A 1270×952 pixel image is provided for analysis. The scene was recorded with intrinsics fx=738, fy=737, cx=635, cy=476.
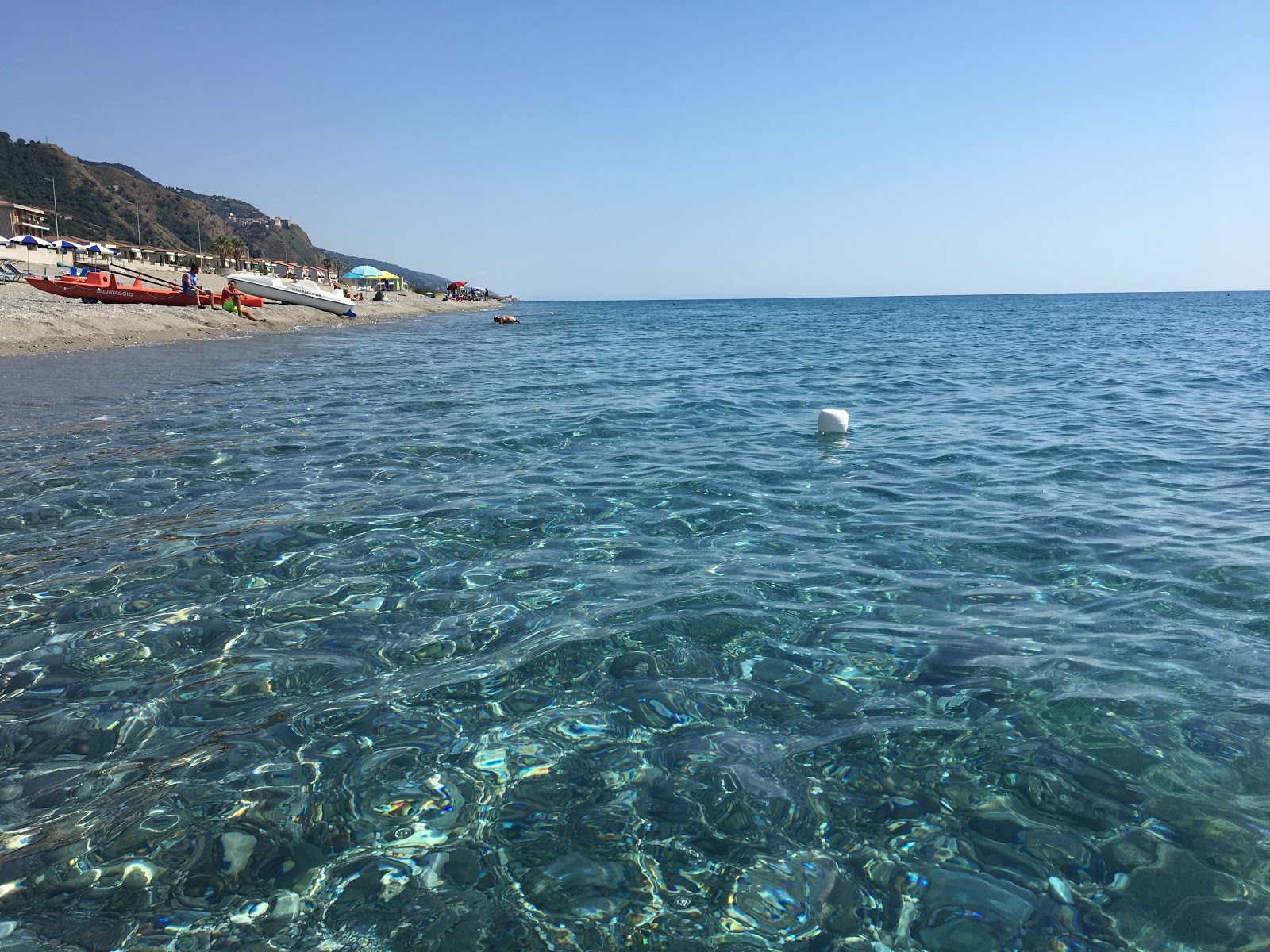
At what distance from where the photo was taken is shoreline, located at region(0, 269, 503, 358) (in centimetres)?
2291

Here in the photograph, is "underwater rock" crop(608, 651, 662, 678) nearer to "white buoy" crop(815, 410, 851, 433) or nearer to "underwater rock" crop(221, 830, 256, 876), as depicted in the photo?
"underwater rock" crop(221, 830, 256, 876)

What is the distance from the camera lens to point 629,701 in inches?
173

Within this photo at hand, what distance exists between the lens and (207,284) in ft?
183

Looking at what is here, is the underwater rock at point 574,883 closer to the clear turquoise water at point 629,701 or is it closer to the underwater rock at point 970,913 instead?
the clear turquoise water at point 629,701

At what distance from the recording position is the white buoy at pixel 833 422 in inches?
509

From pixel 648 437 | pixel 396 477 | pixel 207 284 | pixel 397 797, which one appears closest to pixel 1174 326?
pixel 648 437

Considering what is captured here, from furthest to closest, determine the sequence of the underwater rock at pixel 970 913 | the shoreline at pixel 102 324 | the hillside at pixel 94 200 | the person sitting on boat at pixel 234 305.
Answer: the hillside at pixel 94 200, the person sitting on boat at pixel 234 305, the shoreline at pixel 102 324, the underwater rock at pixel 970 913

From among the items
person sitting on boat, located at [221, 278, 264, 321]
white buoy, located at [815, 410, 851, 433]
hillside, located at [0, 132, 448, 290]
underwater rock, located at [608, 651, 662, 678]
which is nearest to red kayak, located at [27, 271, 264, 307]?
person sitting on boat, located at [221, 278, 264, 321]

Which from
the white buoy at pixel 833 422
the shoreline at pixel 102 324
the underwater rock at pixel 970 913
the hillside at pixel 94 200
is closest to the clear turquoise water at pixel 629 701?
the underwater rock at pixel 970 913

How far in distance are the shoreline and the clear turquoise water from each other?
54.3 ft

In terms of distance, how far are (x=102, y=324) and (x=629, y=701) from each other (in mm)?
30039

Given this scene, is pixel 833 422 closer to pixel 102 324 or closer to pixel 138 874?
pixel 138 874

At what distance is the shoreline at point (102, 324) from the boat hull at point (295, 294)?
6.74 feet

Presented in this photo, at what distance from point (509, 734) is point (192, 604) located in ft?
10.3
